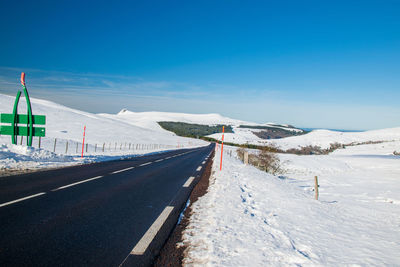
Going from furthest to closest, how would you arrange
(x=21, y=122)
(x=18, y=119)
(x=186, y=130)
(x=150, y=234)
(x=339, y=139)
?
(x=186, y=130)
(x=339, y=139)
(x=18, y=119)
(x=21, y=122)
(x=150, y=234)

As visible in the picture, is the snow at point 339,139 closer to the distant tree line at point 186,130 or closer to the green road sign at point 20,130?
the distant tree line at point 186,130

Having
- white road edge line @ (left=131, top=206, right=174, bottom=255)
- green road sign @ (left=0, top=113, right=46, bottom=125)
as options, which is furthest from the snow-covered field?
green road sign @ (left=0, top=113, right=46, bottom=125)

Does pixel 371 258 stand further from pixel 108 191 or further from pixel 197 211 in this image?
pixel 108 191

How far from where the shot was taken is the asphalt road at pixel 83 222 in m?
3.12

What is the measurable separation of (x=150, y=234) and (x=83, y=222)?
138 cm

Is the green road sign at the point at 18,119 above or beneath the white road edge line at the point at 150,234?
above

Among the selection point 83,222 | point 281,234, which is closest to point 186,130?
point 83,222

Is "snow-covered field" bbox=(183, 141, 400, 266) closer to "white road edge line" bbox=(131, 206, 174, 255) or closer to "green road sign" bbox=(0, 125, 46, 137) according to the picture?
"white road edge line" bbox=(131, 206, 174, 255)

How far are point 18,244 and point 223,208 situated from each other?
3.67m

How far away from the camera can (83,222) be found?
172 inches

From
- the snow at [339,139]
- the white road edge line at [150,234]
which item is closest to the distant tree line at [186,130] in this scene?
the snow at [339,139]

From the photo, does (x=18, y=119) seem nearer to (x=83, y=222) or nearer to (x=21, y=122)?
(x=21, y=122)

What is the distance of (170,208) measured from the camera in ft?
18.0

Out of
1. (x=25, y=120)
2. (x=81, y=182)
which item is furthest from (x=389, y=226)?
(x=25, y=120)
